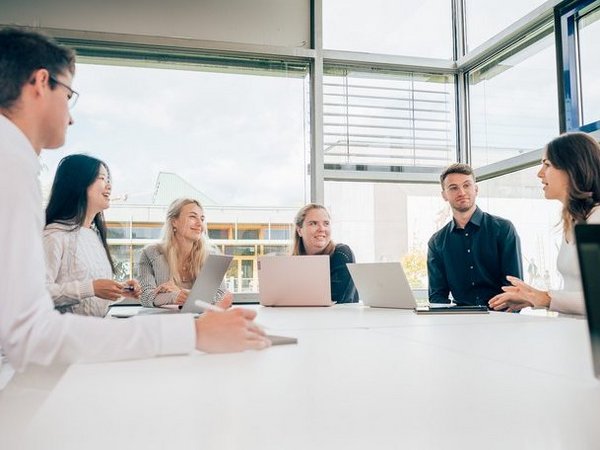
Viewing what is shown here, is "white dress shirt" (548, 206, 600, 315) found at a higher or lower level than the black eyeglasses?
lower

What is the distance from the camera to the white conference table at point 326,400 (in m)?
0.68

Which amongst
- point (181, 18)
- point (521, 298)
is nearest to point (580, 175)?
point (521, 298)

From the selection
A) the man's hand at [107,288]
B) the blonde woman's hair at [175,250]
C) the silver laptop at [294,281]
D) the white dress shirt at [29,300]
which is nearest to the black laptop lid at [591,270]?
the white dress shirt at [29,300]

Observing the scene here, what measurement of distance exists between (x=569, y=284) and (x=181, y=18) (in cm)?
335

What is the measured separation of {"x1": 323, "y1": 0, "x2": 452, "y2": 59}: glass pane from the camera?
4418 mm

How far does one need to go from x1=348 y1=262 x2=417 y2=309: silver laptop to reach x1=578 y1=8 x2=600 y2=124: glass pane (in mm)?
1829

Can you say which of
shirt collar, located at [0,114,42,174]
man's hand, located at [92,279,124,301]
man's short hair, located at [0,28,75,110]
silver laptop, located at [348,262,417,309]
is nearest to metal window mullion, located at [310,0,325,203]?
silver laptop, located at [348,262,417,309]

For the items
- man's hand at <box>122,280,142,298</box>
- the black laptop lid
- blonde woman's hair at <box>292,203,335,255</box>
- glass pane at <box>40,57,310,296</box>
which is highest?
glass pane at <box>40,57,310,296</box>

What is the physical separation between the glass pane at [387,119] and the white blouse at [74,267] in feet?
7.56

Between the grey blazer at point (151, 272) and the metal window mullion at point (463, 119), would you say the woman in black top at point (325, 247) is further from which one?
the metal window mullion at point (463, 119)

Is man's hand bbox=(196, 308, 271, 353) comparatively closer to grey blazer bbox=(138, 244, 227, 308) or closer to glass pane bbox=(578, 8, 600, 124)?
grey blazer bbox=(138, 244, 227, 308)

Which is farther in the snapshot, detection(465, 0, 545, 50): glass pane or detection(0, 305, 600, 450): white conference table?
detection(465, 0, 545, 50): glass pane

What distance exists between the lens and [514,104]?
13.5 ft

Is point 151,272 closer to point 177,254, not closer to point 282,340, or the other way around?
point 177,254
